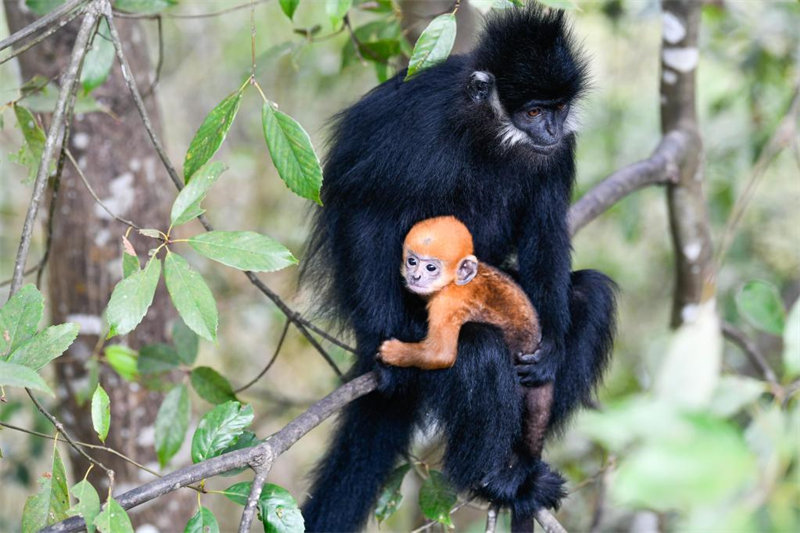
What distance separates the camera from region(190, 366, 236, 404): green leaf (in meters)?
2.38

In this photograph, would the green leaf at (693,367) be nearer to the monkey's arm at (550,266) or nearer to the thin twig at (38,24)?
the thin twig at (38,24)

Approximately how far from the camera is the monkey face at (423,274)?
246 cm

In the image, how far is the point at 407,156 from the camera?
2537 millimetres

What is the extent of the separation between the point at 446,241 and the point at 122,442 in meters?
1.60

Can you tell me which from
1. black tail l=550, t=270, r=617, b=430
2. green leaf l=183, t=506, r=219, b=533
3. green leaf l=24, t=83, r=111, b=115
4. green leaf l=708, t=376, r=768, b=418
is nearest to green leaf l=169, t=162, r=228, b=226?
green leaf l=183, t=506, r=219, b=533

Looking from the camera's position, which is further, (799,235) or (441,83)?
(799,235)

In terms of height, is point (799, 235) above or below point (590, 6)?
below

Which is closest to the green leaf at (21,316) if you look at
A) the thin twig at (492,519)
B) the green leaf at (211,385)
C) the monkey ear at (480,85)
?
the green leaf at (211,385)

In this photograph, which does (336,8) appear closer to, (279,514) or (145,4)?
(145,4)

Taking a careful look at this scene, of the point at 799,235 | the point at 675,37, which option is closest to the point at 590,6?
the point at 675,37

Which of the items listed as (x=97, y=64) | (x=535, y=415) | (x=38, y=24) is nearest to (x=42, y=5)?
(x=97, y=64)

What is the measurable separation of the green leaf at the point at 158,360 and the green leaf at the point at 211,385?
0.14 meters

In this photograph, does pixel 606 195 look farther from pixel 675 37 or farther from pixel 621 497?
pixel 621 497

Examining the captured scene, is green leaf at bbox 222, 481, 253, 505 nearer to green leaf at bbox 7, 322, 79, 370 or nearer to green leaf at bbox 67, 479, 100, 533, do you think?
green leaf at bbox 67, 479, 100, 533
